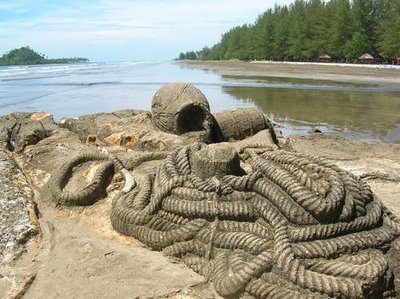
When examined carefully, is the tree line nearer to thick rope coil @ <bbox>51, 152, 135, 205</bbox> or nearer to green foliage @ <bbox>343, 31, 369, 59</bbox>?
green foliage @ <bbox>343, 31, 369, 59</bbox>

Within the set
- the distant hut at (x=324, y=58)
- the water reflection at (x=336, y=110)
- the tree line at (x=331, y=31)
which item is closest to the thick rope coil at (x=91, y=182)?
the water reflection at (x=336, y=110)


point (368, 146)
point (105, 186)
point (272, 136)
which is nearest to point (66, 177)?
point (105, 186)

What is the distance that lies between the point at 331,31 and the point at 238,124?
44219 millimetres

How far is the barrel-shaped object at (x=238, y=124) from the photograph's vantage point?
302 inches

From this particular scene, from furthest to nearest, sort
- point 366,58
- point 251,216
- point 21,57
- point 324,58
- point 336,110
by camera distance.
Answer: point 21,57, point 324,58, point 366,58, point 336,110, point 251,216

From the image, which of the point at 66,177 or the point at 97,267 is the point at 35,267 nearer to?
the point at 97,267

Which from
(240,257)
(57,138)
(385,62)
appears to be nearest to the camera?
(240,257)

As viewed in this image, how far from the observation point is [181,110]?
6.81 m

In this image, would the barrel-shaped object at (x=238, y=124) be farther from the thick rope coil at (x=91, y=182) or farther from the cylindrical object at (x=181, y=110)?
the thick rope coil at (x=91, y=182)

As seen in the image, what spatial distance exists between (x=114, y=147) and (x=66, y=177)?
126cm

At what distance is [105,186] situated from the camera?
521 cm

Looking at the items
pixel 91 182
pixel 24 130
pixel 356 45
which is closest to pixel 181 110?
pixel 91 182

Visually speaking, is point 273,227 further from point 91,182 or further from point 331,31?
point 331,31

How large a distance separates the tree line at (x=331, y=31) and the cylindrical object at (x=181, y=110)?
36.4 m
